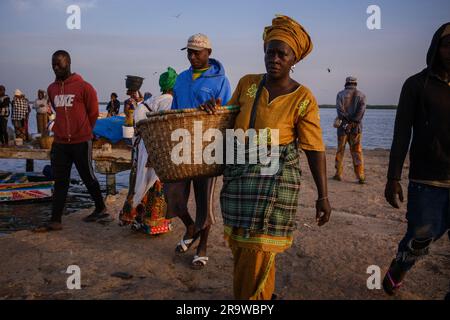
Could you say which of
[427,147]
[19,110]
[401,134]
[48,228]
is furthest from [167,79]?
[19,110]

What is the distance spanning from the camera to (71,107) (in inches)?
186

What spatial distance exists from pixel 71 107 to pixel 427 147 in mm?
3964

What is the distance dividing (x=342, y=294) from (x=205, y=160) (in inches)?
62.4

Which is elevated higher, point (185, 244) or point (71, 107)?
point (71, 107)

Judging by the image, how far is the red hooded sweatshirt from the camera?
186 inches

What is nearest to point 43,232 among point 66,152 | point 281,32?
point 66,152

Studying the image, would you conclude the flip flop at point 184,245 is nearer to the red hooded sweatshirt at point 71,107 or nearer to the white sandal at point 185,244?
the white sandal at point 185,244

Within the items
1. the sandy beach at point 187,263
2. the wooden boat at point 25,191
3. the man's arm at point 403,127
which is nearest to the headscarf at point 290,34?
the man's arm at point 403,127

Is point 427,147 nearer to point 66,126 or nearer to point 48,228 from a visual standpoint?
point 66,126

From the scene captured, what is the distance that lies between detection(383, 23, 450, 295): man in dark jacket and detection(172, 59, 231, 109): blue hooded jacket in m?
1.49

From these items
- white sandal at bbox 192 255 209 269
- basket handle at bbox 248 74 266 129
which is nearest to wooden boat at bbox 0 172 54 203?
white sandal at bbox 192 255 209 269

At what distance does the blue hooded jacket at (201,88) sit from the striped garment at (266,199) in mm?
1169

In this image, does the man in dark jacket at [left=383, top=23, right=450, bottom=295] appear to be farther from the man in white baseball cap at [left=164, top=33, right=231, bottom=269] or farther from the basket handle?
the man in white baseball cap at [left=164, top=33, right=231, bottom=269]

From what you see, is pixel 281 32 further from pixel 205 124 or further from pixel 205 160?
pixel 205 160
